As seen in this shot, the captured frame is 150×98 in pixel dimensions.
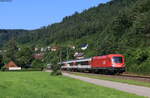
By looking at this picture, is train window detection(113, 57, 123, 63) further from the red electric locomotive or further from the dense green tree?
the dense green tree

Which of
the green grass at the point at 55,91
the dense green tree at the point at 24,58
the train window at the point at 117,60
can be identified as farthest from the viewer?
the dense green tree at the point at 24,58

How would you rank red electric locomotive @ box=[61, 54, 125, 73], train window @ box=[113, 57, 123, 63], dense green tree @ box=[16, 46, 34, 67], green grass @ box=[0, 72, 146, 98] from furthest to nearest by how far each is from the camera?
dense green tree @ box=[16, 46, 34, 67] < train window @ box=[113, 57, 123, 63] < red electric locomotive @ box=[61, 54, 125, 73] < green grass @ box=[0, 72, 146, 98]

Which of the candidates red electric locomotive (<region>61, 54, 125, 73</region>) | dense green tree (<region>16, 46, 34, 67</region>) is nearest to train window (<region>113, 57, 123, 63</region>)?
red electric locomotive (<region>61, 54, 125, 73</region>)

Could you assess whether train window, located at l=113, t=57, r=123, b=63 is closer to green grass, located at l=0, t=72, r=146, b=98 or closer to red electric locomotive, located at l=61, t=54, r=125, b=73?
red electric locomotive, located at l=61, t=54, r=125, b=73

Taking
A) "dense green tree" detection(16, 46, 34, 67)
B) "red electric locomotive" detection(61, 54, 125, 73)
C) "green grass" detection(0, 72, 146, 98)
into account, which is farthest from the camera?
"dense green tree" detection(16, 46, 34, 67)

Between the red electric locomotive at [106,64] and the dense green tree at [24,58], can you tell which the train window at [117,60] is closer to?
the red electric locomotive at [106,64]

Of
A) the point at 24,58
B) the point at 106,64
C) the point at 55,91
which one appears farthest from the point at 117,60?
the point at 24,58

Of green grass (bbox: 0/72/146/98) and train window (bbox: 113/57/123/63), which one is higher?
train window (bbox: 113/57/123/63)

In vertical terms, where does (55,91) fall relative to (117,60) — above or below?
below

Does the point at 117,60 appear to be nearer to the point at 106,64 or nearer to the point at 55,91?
the point at 106,64

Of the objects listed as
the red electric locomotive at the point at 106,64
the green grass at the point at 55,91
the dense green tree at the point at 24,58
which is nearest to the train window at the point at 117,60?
the red electric locomotive at the point at 106,64

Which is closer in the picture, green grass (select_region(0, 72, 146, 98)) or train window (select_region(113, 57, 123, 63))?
green grass (select_region(0, 72, 146, 98))

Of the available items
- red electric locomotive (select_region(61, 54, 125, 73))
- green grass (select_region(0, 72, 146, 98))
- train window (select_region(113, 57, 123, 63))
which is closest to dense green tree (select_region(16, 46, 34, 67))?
red electric locomotive (select_region(61, 54, 125, 73))

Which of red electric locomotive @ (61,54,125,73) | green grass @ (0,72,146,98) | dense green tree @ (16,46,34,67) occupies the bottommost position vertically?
green grass @ (0,72,146,98)
